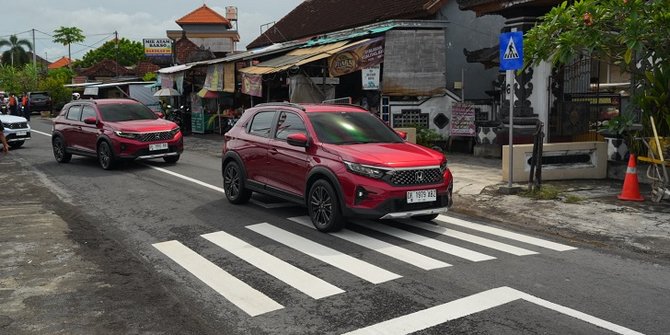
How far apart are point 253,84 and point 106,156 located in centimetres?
736

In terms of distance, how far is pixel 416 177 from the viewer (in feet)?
24.3

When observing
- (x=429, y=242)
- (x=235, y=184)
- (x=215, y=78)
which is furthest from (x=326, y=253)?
(x=215, y=78)

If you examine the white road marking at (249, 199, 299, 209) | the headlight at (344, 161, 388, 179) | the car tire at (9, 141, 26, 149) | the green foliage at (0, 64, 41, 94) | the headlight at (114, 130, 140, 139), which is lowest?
the white road marking at (249, 199, 299, 209)

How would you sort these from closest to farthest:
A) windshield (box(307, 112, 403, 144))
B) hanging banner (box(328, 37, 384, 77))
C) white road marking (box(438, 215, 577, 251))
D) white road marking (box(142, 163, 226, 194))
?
white road marking (box(438, 215, 577, 251)) → windshield (box(307, 112, 403, 144)) → white road marking (box(142, 163, 226, 194)) → hanging banner (box(328, 37, 384, 77))

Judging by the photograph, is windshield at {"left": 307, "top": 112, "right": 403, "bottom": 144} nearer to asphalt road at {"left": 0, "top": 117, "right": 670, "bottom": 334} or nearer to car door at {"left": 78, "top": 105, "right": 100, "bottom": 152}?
asphalt road at {"left": 0, "top": 117, "right": 670, "bottom": 334}

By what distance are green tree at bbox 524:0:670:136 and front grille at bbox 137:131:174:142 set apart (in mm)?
8378

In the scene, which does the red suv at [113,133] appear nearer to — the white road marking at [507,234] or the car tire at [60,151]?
the car tire at [60,151]

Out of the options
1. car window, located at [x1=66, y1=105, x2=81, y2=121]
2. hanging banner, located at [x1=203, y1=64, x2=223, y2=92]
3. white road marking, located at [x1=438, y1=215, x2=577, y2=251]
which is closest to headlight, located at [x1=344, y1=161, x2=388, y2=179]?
white road marking, located at [x1=438, y1=215, x2=577, y2=251]

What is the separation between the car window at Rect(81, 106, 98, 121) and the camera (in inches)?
579

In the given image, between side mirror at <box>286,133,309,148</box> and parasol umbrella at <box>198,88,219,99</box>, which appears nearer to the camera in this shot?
side mirror at <box>286,133,309,148</box>

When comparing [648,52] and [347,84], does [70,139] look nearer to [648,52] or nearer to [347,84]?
[347,84]

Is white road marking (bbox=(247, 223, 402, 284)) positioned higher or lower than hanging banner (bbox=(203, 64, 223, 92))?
lower

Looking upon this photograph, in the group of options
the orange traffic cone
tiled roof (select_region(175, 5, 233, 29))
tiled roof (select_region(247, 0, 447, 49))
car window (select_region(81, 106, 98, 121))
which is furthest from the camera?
tiled roof (select_region(175, 5, 233, 29))

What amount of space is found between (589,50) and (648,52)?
36.6 inches
